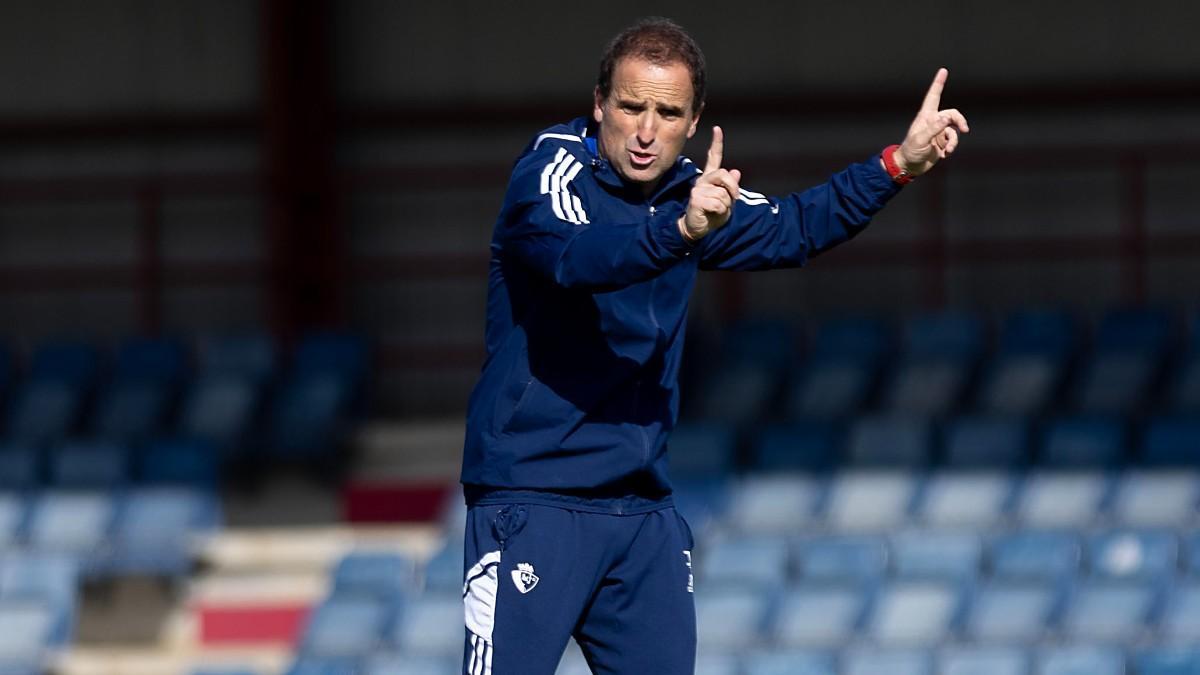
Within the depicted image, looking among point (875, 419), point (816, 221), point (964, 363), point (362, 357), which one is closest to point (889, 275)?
Answer: point (964, 363)

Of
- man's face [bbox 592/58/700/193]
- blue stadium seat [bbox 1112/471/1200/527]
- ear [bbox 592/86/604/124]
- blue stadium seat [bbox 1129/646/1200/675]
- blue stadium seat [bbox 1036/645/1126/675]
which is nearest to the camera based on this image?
man's face [bbox 592/58/700/193]

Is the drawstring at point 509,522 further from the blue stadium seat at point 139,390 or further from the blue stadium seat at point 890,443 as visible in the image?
the blue stadium seat at point 139,390

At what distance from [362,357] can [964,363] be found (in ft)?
11.3

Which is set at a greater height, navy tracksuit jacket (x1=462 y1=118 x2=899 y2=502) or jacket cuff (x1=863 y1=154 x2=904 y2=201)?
jacket cuff (x1=863 y1=154 x2=904 y2=201)

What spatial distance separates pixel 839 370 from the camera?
1024 centimetres

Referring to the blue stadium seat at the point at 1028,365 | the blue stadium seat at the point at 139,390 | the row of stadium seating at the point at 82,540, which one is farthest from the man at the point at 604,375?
the blue stadium seat at the point at 139,390

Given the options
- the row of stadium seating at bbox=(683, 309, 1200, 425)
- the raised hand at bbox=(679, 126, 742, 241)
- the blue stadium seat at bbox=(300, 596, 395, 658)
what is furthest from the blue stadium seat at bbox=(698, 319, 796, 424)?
the raised hand at bbox=(679, 126, 742, 241)

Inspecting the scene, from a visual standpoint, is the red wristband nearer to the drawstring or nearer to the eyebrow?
the eyebrow

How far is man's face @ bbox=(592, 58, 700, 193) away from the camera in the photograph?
10.9 ft

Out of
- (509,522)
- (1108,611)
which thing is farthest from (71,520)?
(509,522)

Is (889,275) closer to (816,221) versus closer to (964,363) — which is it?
(964,363)

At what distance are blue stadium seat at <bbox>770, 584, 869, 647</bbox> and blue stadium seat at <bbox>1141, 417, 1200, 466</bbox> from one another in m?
1.89

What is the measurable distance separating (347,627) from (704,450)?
2197mm

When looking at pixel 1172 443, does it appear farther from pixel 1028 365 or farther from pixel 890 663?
pixel 890 663
